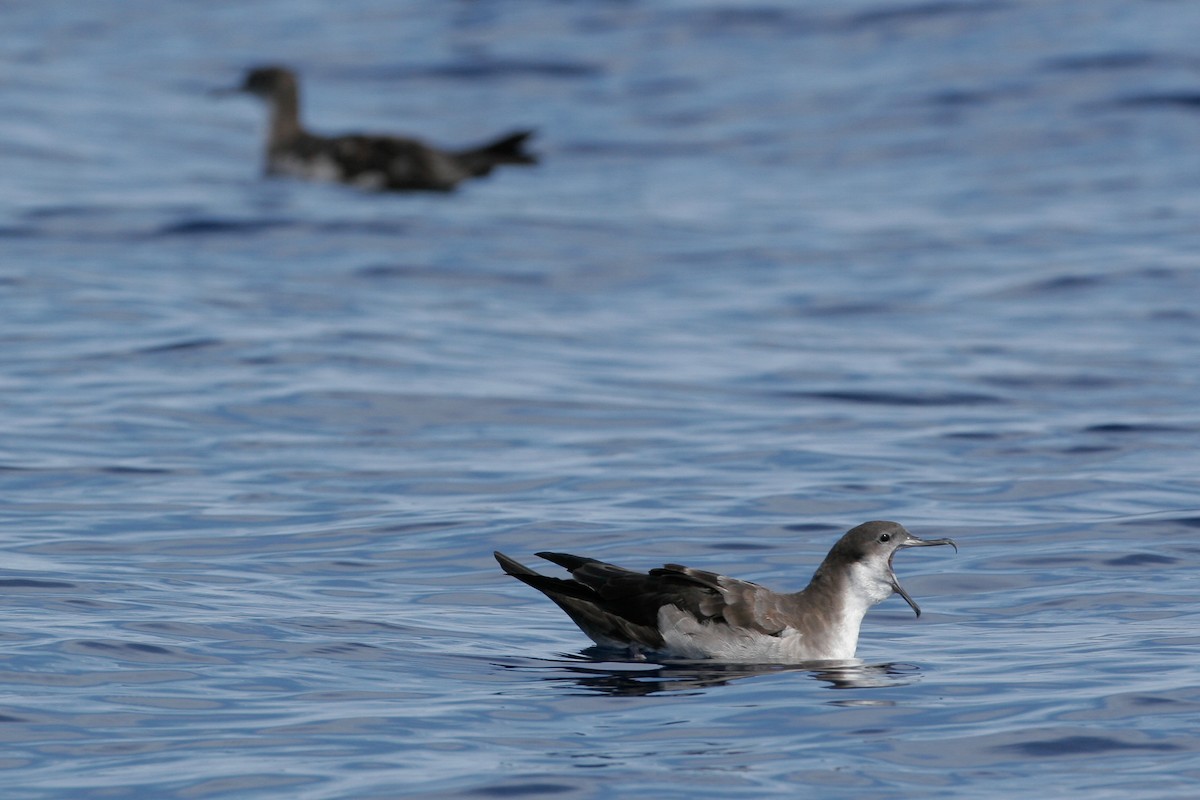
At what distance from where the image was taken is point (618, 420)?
15.7 meters

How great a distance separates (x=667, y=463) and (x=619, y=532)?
1.99m

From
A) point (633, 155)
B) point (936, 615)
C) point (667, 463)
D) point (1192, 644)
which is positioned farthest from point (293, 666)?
point (633, 155)

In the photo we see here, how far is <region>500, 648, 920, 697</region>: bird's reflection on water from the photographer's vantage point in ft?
29.6

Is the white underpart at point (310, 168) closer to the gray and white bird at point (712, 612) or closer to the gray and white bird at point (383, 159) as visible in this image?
the gray and white bird at point (383, 159)

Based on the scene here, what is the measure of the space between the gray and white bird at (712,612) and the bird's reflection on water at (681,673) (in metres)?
0.08

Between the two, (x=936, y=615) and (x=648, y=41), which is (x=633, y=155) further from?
(x=936, y=615)

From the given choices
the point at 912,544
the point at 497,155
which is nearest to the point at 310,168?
the point at 497,155

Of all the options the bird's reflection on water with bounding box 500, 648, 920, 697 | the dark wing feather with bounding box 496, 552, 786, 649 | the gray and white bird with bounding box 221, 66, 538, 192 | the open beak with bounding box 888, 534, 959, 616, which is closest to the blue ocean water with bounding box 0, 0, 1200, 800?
the bird's reflection on water with bounding box 500, 648, 920, 697

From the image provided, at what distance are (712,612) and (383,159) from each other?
19.2m

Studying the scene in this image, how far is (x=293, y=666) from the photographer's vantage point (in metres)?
9.14

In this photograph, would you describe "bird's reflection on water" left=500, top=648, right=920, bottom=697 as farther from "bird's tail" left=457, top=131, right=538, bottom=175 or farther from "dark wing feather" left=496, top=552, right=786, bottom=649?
"bird's tail" left=457, top=131, right=538, bottom=175

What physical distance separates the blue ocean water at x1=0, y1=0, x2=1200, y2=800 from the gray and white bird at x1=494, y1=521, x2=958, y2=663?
0.59 ft

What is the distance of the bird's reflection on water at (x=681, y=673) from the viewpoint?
9.01 m

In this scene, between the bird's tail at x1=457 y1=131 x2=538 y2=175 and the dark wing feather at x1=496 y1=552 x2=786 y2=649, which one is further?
the bird's tail at x1=457 y1=131 x2=538 y2=175
